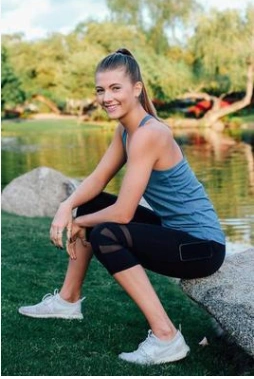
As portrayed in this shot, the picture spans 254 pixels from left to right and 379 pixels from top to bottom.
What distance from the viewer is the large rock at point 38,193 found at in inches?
281

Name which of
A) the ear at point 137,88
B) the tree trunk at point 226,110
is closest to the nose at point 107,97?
the ear at point 137,88

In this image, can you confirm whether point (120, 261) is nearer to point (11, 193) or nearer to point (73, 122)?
point (11, 193)

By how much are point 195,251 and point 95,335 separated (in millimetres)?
584

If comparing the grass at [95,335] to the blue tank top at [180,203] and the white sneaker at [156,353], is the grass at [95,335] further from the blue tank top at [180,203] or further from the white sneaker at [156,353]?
the blue tank top at [180,203]

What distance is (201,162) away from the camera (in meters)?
13.0

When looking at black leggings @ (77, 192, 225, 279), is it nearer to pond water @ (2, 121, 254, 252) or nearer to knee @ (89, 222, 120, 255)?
knee @ (89, 222, 120, 255)

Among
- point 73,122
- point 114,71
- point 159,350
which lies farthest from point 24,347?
point 73,122

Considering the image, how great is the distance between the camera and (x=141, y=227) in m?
2.58

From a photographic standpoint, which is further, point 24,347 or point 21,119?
point 21,119

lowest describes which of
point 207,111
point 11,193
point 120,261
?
point 207,111

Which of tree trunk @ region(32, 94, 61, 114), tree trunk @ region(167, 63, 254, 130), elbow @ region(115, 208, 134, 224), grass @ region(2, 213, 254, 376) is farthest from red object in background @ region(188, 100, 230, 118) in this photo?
elbow @ region(115, 208, 134, 224)

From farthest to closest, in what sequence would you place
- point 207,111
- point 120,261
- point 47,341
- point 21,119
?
point 21,119, point 207,111, point 47,341, point 120,261

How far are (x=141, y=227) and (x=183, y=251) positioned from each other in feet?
0.58

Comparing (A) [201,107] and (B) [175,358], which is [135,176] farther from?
(A) [201,107]
